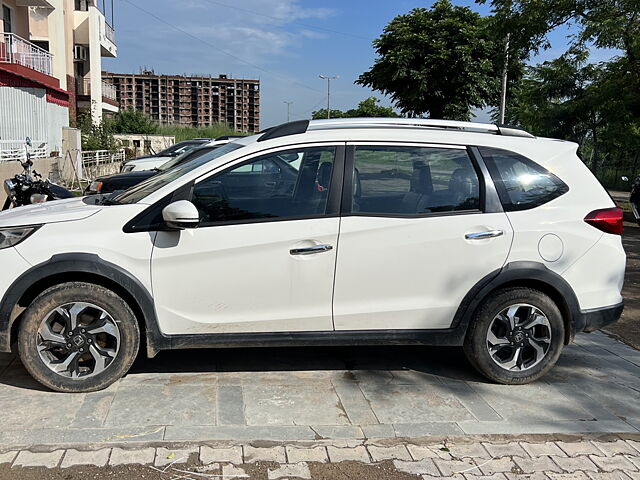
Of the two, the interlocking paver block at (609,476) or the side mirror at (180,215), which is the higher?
the side mirror at (180,215)

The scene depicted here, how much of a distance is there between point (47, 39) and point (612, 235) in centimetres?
3054

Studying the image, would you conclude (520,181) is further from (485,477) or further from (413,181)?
(485,477)

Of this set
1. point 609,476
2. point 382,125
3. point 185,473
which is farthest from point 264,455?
point 382,125

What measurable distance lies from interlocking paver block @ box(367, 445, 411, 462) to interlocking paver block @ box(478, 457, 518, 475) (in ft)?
1.33

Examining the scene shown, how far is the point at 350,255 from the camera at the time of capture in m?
4.01

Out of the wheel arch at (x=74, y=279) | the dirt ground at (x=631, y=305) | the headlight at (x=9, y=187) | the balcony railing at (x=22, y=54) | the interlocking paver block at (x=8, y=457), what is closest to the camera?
the interlocking paver block at (x=8, y=457)

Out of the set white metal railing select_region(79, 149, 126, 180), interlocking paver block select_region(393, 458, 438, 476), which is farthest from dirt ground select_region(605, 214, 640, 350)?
white metal railing select_region(79, 149, 126, 180)

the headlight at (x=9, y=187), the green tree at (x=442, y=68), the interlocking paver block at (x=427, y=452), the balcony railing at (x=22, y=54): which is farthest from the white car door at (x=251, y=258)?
the green tree at (x=442, y=68)

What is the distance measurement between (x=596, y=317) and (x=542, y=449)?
1.28 metres

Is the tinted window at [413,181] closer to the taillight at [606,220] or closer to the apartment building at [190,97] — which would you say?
the taillight at [606,220]

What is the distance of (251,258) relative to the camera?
3.93 metres

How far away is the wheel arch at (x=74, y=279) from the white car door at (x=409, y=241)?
1241 millimetres

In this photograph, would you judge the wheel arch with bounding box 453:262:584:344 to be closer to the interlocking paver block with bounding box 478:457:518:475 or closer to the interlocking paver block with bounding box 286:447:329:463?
the interlocking paver block with bounding box 478:457:518:475

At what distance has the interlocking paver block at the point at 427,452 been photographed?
3381 millimetres
